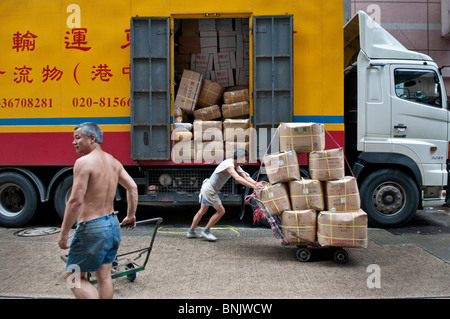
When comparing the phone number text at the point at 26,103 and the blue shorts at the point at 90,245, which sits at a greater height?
the phone number text at the point at 26,103

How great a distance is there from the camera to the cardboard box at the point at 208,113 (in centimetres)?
767

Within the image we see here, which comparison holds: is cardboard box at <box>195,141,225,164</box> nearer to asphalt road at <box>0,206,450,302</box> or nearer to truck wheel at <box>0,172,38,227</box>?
asphalt road at <box>0,206,450,302</box>

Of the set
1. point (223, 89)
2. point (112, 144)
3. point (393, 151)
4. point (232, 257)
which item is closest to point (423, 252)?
point (393, 151)

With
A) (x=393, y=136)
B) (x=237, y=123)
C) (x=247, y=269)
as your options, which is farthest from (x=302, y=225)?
(x=393, y=136)

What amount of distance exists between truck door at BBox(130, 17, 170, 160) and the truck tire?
11.2 ft

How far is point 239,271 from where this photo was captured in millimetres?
5180

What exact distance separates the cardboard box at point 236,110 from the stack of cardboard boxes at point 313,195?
187cm

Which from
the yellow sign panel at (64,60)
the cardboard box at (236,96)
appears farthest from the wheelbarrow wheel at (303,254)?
the yellow sign panel at (64,60)

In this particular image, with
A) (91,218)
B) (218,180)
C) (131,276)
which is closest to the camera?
(91,218)

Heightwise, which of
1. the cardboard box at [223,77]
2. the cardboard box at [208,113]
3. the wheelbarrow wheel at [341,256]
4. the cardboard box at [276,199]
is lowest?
the wheelbarrow wheel at [341,256]

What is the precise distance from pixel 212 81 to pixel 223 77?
0.27 metres

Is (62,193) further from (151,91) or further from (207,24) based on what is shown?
(207,24)

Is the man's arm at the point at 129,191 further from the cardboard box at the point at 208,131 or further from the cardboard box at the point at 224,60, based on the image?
the cardboard box at the point at 224,60

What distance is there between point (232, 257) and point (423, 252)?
8.61 feet
